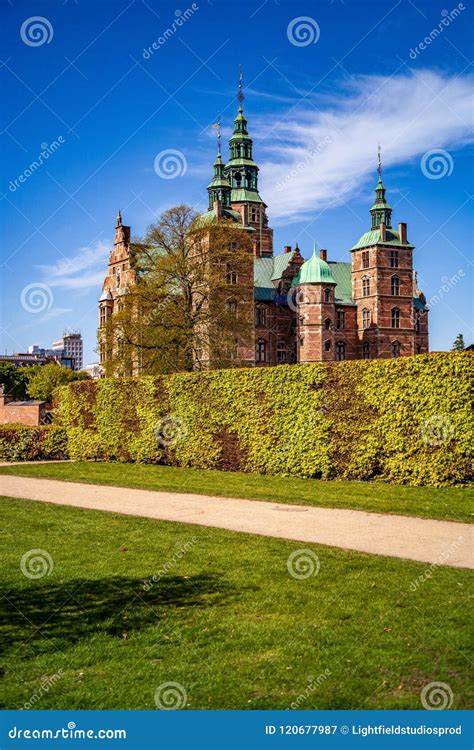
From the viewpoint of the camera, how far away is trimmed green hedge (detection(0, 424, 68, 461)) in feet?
86.7

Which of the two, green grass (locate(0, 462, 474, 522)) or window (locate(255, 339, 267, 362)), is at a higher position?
window (locate(255, 339, 267, 362))

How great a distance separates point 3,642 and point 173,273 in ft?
102

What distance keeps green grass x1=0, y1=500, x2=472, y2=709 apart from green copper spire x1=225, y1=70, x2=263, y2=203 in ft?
237

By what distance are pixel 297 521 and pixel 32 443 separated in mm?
17347

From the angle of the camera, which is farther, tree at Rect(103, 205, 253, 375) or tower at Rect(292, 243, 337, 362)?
tower at Rect(292, 243, 337, 362)

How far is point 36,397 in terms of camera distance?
2749 inches

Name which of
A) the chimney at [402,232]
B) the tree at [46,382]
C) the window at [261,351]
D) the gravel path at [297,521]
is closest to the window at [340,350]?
the window at [261,351]

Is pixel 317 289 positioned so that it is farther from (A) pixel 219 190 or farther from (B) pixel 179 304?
(B) pixel 179 304

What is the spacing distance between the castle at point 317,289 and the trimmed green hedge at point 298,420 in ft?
137

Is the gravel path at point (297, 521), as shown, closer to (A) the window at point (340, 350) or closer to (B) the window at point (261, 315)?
(B) the window at point (261, 315)

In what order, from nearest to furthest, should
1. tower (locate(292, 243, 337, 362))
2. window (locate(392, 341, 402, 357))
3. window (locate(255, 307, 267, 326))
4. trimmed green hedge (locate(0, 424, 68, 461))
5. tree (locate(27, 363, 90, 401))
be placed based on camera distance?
trimmed green hedge (locate(0, 424, 68, 461))
tower (locate(292, 243, 337, 362))
tree (locate(27, 363, 90, 401))
window (locate(255, 307, 267, 326))
window (locate(392, 341, 402, 357))

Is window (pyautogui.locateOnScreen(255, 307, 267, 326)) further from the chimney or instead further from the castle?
the chimney

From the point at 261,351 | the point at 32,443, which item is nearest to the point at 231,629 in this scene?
the point at 32,443

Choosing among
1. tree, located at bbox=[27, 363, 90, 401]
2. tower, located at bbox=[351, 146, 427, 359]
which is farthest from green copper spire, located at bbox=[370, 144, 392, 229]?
tree, located at bbox=[27, 363, 90, 401]
